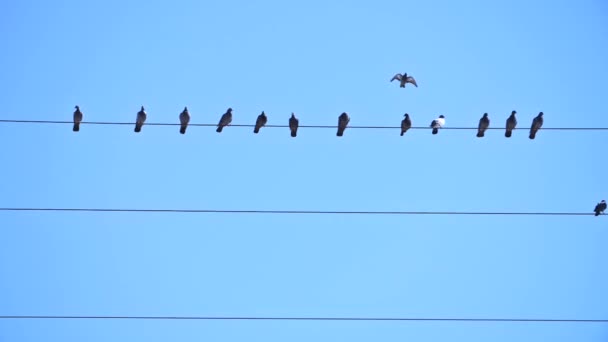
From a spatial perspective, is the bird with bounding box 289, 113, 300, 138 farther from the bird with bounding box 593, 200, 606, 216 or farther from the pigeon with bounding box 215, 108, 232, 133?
the bird with bounding box 593, 200, 606, 216

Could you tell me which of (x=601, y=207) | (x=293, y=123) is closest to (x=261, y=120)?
(x=293, y=123)

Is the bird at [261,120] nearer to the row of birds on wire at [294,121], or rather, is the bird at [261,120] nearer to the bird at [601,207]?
the row of birds on wire at [294,121]

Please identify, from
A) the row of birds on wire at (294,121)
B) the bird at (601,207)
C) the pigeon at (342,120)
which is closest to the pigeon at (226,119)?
the row of birds on wire at (294,121)

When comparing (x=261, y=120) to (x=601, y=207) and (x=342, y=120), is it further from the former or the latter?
(x=601, y=207)

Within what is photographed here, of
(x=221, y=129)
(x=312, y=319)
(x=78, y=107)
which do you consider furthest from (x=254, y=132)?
(x=312, y=319)

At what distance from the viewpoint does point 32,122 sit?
833 inches

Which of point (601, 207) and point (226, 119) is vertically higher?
point (226, 119)

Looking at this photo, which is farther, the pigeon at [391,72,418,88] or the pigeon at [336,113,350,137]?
the pigeon at [391,72,418,88]

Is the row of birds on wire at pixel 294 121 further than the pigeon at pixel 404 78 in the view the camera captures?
No

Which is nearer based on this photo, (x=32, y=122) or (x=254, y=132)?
(x=32, y=122)

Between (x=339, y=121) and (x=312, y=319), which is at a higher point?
(x=339, y=121)

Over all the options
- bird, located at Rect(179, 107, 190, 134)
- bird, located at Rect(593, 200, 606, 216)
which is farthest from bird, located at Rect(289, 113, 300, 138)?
bird, located at Rect(593, 200, 606, 216)

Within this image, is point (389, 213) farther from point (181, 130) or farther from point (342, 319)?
point (181, 130)

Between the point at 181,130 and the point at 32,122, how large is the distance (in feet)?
20.1
